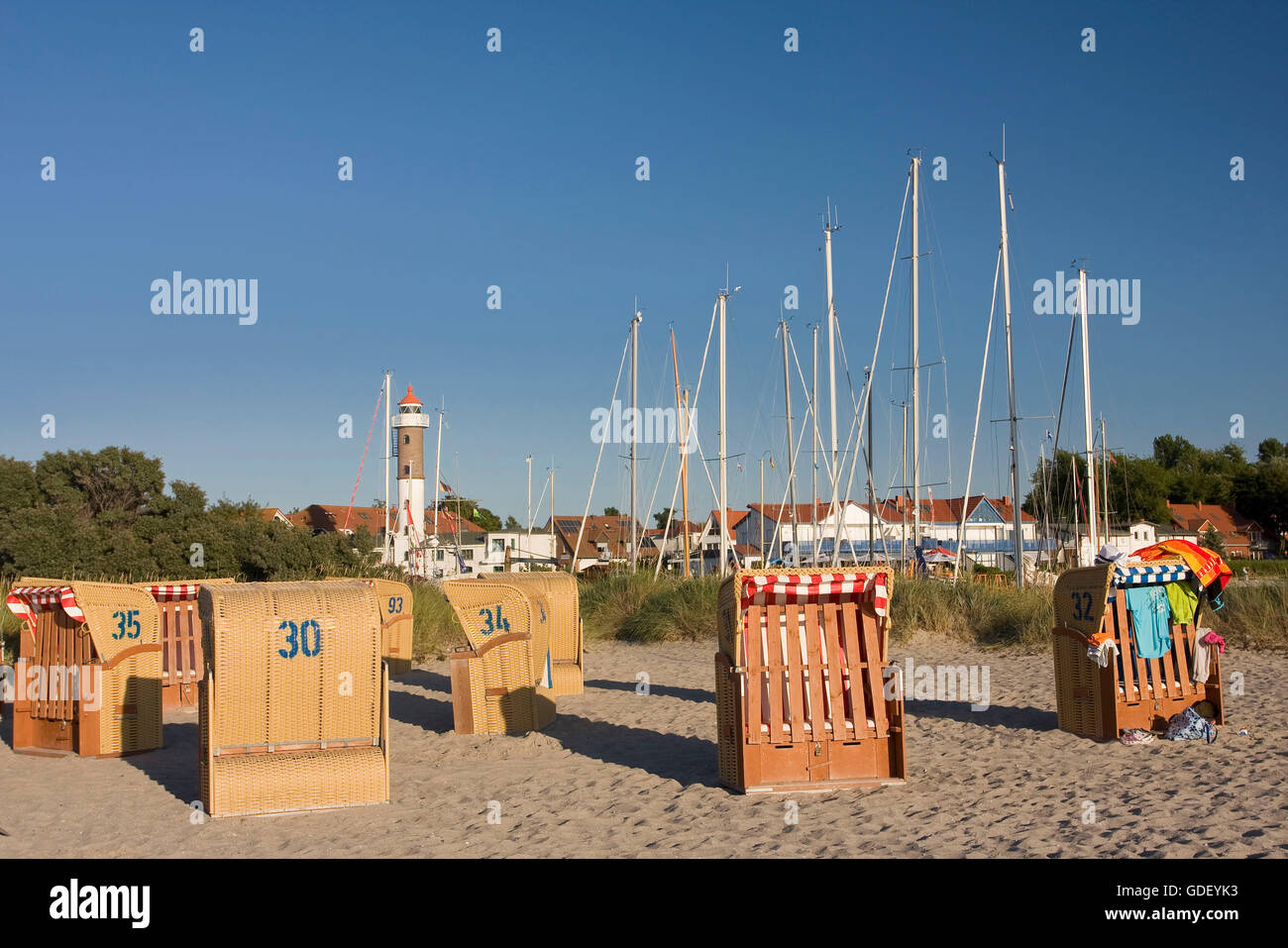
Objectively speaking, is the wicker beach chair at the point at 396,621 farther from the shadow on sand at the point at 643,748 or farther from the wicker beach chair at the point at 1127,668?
the wicker beach chair at the point at 1127,668

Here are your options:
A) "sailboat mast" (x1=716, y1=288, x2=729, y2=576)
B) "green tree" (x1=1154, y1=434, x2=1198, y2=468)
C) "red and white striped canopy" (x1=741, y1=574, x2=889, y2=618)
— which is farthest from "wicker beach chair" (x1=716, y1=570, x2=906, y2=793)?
"green tree" (x1=1154, y1=434, x2=1198, y2=468)

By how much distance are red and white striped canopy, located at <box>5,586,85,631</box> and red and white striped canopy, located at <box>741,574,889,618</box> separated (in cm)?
702

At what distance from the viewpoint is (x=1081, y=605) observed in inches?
412

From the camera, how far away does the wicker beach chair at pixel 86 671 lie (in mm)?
11078

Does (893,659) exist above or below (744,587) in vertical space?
below

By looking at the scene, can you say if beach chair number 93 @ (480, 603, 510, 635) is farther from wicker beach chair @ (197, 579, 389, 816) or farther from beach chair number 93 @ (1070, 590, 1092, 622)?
beach chair number 93 @ (1070, 590, 1092, 622)

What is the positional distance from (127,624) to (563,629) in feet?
19.8

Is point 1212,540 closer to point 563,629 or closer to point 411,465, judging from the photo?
point 411,465

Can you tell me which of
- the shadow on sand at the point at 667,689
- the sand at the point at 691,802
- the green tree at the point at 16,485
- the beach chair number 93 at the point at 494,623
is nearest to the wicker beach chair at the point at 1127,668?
the sand at the point at 691,802

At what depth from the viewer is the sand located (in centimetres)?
696
